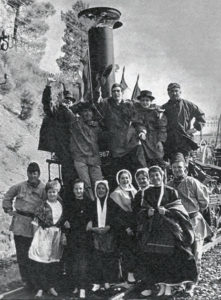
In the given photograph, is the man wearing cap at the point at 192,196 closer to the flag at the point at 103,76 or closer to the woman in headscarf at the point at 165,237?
the woman in headscarf at the point at 165,237

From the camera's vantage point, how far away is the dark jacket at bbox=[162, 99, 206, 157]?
307 inches

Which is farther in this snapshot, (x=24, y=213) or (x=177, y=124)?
(x=177, y=124)

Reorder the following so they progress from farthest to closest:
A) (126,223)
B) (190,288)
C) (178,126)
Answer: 1. (178,126)
2. (126,223)
3. (190,288)

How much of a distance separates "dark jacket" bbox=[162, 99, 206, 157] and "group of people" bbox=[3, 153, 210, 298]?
2.02 meters

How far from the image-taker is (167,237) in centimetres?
556

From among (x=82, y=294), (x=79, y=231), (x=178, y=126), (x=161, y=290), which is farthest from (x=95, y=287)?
(x=178, y=126)

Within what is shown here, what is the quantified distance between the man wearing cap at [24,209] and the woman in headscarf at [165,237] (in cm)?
156

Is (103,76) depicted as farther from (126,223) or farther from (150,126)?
(126,223)

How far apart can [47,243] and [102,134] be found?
7.57ft

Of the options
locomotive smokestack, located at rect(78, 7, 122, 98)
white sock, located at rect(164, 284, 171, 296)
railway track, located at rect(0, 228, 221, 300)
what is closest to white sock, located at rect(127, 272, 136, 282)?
railway track, located at rect(0, 228, 221, 300)

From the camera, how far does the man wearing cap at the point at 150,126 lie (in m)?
7.27

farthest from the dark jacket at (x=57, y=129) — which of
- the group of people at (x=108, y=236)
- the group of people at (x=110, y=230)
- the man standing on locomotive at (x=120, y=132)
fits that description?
the group of people at (x=108, y=236)

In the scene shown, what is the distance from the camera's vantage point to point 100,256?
5812 millimetres

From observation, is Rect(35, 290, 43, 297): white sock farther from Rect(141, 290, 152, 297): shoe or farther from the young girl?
Rect(141, 290, 152, 297): shoe
